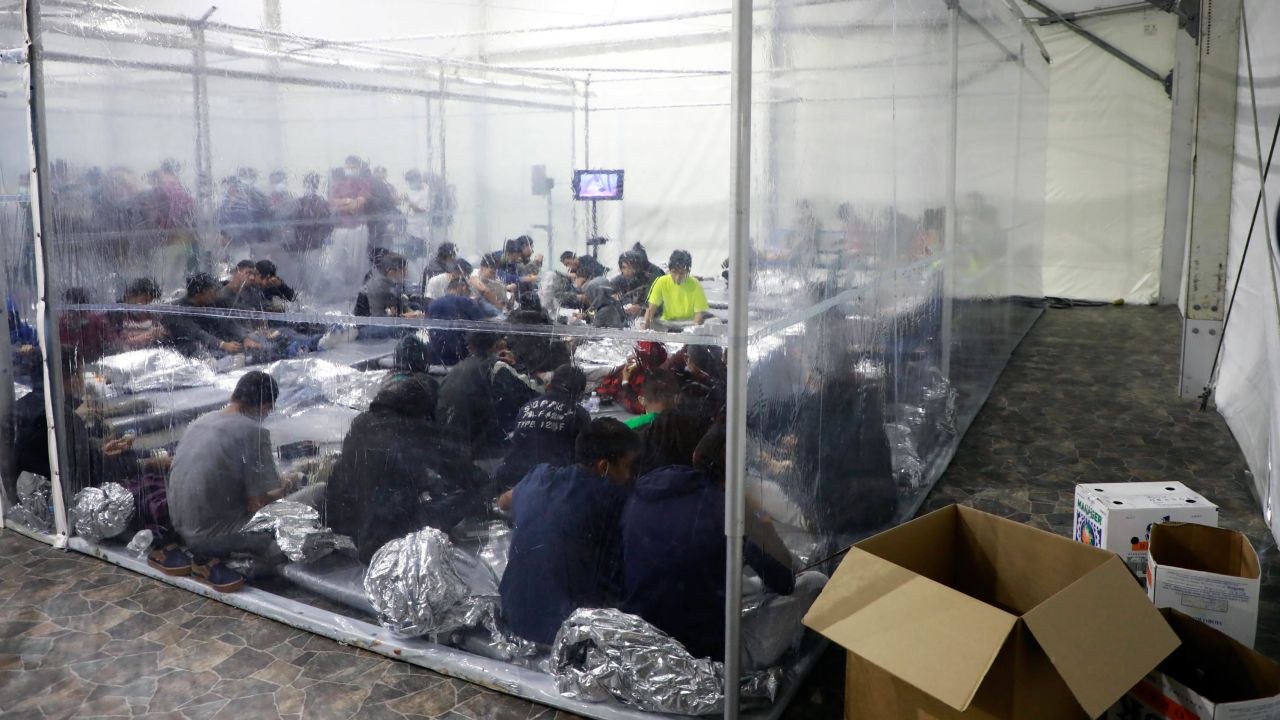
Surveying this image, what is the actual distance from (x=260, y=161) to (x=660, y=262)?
3.74ft

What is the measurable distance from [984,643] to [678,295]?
3.37 feet

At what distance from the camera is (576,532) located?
2105 millimetres

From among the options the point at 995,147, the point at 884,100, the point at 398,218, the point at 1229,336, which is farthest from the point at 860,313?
the point at 1229,336

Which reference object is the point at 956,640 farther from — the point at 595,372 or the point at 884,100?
the point at 884,100

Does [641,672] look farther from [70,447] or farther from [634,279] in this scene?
[70,447]

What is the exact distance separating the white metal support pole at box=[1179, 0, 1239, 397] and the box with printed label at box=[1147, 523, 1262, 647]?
3.24 meters

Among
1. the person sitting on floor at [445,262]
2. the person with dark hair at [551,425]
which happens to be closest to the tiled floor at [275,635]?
the person with dark hair at [551,425]

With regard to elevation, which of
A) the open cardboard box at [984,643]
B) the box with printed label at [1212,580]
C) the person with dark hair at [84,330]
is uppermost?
the person with dark hair at [84,330]

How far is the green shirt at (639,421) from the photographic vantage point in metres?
2.05

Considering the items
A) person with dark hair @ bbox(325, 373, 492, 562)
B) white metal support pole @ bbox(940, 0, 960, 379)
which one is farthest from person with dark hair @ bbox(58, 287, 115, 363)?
white metal support pole @ bbox(940, 0, 960, 379)

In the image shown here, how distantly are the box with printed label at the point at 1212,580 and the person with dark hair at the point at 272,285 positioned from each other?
2.26m

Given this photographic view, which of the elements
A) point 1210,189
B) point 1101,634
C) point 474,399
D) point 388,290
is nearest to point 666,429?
point 474,399

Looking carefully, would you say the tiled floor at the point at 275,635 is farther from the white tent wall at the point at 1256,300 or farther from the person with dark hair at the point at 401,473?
the person with dark hair at the point at 401,473

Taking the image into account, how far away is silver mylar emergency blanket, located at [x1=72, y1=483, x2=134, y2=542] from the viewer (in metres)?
2.88
